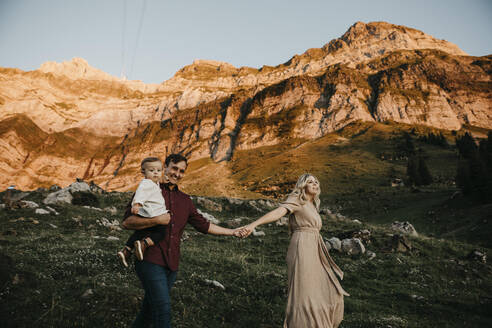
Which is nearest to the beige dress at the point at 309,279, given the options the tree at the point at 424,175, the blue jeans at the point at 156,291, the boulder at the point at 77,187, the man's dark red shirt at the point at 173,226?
the man's dark red shirt at the point at 173,226

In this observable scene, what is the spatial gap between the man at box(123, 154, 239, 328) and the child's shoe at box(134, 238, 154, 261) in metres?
0.13

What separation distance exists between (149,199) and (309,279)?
10.8 ft

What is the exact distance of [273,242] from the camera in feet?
56.3

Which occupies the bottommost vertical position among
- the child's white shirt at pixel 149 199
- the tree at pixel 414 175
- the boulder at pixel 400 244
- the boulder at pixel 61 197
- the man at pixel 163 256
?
the boulder at pixel 61 197

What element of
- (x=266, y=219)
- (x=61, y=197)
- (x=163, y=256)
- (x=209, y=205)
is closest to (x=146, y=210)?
(x=163, y=256)

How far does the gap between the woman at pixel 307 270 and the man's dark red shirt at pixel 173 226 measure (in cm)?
116

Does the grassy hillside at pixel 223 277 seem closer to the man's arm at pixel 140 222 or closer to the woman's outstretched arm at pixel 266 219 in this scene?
the woman's outstretched arm at pixel 266 219

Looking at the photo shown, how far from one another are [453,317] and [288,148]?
149 metres

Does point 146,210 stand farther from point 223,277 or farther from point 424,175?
point 424,175

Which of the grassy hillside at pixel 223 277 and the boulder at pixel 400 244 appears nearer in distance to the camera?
the grassy hillside at pixel 223 277

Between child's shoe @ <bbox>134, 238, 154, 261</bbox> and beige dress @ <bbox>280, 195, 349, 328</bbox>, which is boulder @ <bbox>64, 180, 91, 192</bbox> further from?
beige dress @ <bbox>280, 195, 349, 328</bbox>

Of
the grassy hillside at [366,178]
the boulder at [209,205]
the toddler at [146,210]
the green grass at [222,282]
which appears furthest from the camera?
the grassy hillside at [366,178]

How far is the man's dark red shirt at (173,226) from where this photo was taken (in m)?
4.27

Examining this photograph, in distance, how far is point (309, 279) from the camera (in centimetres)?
Answer: 536
